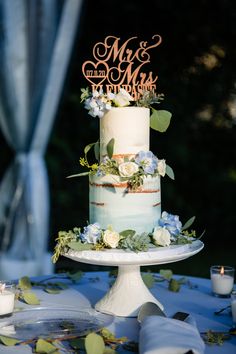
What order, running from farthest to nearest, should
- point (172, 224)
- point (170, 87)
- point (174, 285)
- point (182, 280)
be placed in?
1. point (170, 87)
2. point (182, 280)
3. point (174, 285)
4. point (172, 224)

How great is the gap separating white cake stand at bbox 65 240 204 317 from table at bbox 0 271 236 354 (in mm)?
72

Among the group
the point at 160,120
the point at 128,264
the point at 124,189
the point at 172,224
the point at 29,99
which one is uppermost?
the point at 29,99

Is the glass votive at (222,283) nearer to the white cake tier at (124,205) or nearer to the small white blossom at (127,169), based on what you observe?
the white cake tier at (124,205)

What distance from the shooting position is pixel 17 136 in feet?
14.9

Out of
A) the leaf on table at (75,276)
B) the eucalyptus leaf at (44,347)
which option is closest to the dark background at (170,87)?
the leaf on table at (75,276)

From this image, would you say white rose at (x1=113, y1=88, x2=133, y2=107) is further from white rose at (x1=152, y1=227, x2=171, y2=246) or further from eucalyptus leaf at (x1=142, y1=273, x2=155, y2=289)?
eucalyptus leaf at (x1=142, y1=273, x2=155, y2=289)

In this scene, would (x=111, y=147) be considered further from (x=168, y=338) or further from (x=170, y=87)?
(x=170, y=87)

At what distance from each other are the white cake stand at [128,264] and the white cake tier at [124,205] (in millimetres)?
127

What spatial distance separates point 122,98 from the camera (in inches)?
94.0

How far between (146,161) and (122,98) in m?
0.25

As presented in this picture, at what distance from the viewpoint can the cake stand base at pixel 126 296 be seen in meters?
2.34

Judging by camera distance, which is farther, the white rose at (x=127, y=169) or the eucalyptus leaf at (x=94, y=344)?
the white rose at (x=127, y=169)

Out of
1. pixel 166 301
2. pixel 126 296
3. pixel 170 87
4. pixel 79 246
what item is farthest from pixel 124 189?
pixel 170 87

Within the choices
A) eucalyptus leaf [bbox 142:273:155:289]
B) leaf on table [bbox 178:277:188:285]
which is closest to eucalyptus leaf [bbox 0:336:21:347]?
eucalyptus leaf [bbox 142:273:155:289]
